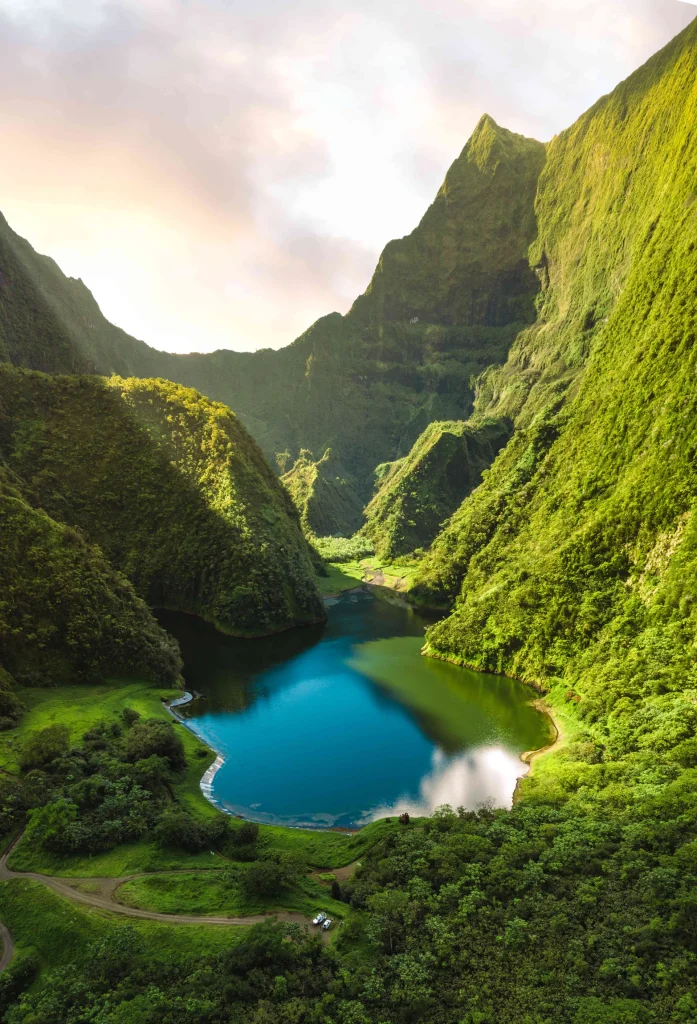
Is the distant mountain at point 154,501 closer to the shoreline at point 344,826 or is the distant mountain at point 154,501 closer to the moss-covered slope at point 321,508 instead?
the shoreline at point 344,826

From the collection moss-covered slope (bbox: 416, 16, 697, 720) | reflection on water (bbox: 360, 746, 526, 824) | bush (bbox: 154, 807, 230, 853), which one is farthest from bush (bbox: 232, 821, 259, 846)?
moss-covered slope (bbox: 416, 16, 697, 720)

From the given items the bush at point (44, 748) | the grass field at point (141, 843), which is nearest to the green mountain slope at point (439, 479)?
the grass field at point (141, 843)

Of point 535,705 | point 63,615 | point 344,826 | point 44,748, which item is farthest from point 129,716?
point 535,705

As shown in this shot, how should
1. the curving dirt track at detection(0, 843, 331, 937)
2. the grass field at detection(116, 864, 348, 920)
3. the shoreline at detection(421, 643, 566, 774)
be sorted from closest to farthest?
the curving dirt track at detection(0, 843, 331, 937)
the grass field at detection(116, 864, 348, 920)
the shoreline at detection(421, 643, 566, 774)

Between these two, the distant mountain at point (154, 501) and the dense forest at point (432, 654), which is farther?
the distant mountain at point (154, 501)

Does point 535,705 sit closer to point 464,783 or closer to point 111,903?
point 464,783

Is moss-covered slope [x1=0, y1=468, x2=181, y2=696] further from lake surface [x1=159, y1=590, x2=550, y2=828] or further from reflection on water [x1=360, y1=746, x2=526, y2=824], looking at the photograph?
reflection on water [x1=360, y1=746, x2=526, y2=824]
